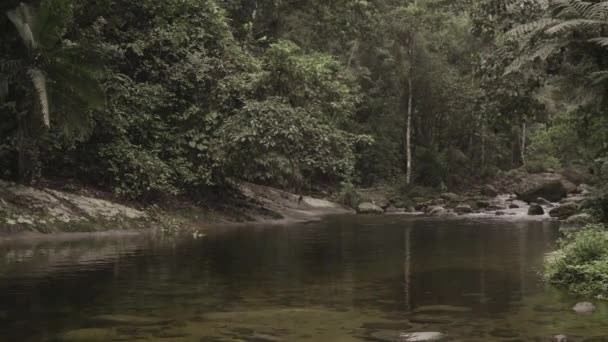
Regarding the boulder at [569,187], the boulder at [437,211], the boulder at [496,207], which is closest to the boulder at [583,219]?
the boulder at [437,211]

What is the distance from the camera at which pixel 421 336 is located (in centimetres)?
661

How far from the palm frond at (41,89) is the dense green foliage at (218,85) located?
5 centimetres

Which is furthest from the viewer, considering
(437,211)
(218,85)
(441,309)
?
(437,211)

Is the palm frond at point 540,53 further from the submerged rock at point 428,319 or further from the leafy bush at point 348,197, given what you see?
the leafy bush at point 348,197

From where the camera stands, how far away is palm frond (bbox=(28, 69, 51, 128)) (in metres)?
14.8

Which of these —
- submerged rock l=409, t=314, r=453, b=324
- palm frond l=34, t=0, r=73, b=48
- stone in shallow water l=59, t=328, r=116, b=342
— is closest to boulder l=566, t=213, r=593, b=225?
submerged rock l=409, t=314, r=453, b=324

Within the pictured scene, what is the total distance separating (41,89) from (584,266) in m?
11.9

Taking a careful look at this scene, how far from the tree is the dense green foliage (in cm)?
4

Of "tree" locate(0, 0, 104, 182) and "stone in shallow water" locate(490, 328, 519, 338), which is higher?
"tree" locate(0, 0, 104, 182)

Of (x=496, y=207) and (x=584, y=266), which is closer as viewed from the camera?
(x=584, y=266)

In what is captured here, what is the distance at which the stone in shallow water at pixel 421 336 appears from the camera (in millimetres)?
6512

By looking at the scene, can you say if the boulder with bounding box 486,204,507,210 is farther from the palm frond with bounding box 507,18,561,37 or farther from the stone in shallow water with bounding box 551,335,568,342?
the stone in shallow water with bounding box 551,335,568,342

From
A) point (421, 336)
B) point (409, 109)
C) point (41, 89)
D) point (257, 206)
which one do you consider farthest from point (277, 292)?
point (409, 109)

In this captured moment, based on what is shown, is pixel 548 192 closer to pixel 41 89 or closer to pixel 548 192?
pixel 548 192
